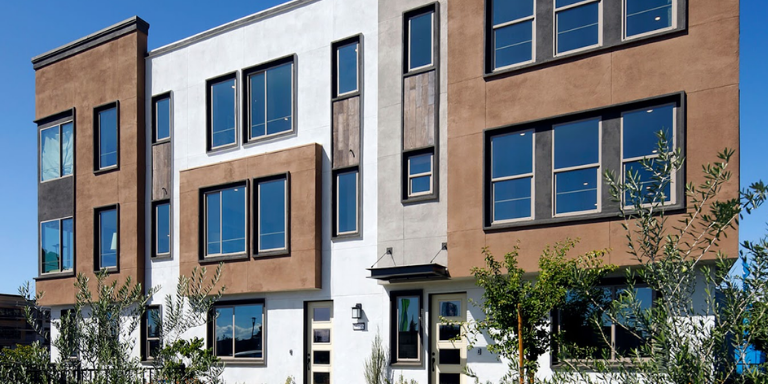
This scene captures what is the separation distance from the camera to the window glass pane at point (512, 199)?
517 inches

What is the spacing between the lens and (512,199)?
13.3 m

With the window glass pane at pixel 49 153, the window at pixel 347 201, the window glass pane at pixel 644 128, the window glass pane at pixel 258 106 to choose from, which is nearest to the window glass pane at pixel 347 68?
the window at pixel 347 201

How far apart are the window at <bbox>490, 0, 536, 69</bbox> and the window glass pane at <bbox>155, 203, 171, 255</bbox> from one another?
10.9 meters

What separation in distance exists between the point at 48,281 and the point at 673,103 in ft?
64.9

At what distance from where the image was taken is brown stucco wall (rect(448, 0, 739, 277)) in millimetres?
11094

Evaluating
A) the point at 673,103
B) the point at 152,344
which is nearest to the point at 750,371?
the point at 673,103

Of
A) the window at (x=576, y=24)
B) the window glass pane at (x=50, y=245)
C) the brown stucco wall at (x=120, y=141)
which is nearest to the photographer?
the window at (x=576, y=24)

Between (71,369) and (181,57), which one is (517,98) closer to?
(71,369)

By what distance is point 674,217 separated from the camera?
36.6 feet

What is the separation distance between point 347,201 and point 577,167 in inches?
229

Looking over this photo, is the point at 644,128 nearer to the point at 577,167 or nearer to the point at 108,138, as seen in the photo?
the point at 577,167

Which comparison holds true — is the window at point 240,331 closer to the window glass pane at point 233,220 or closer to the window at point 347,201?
the window glass pane at point 233,220

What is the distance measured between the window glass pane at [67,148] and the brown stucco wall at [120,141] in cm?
38

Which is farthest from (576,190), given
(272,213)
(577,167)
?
(272,213)
